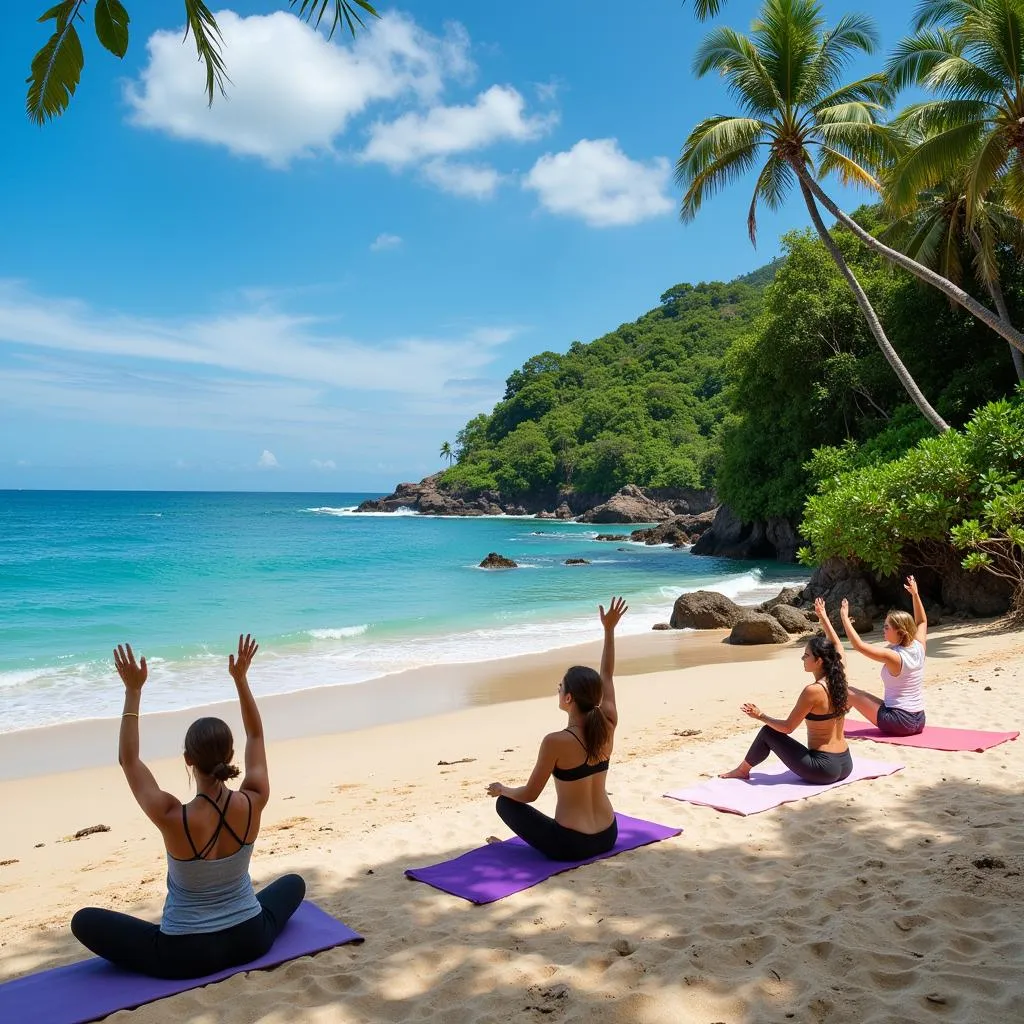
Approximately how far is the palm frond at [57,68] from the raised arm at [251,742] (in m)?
2.84

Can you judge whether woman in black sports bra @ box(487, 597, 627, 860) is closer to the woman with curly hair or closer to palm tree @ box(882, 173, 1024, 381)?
the woman with curly hair

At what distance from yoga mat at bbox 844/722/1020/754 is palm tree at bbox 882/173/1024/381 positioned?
1394cm

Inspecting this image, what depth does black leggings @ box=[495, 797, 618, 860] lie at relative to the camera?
4762mm

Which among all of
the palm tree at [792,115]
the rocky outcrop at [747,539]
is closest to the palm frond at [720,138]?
the palm tree at [792,115]

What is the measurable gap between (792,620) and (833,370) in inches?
598

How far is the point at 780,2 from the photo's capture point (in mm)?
17078

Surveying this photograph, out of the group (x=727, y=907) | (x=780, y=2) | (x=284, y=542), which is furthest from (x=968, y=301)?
(x=284, y=542)

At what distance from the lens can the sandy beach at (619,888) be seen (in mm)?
3271

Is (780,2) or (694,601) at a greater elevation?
(780,2)

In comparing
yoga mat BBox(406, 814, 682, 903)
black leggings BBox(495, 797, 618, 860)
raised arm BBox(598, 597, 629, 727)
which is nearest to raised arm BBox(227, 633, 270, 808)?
yoga mat BBox(406, 814, 682, 903)

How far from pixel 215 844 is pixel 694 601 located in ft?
50.4

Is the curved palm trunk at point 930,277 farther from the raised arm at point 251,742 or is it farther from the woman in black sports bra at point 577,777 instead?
the raised arm at point 251,742

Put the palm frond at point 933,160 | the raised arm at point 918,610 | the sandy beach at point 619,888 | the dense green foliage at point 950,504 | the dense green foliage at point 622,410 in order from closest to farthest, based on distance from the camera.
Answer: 1. the sandy beach at point 619,888
2. the raised arm at point 918,610
3. the dense green foliage at point 950,504
4. the palm frond at point 933,160
5. the dense green foliage at point 622,410

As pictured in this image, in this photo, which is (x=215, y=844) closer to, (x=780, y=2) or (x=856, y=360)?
(x=780, y=2)
